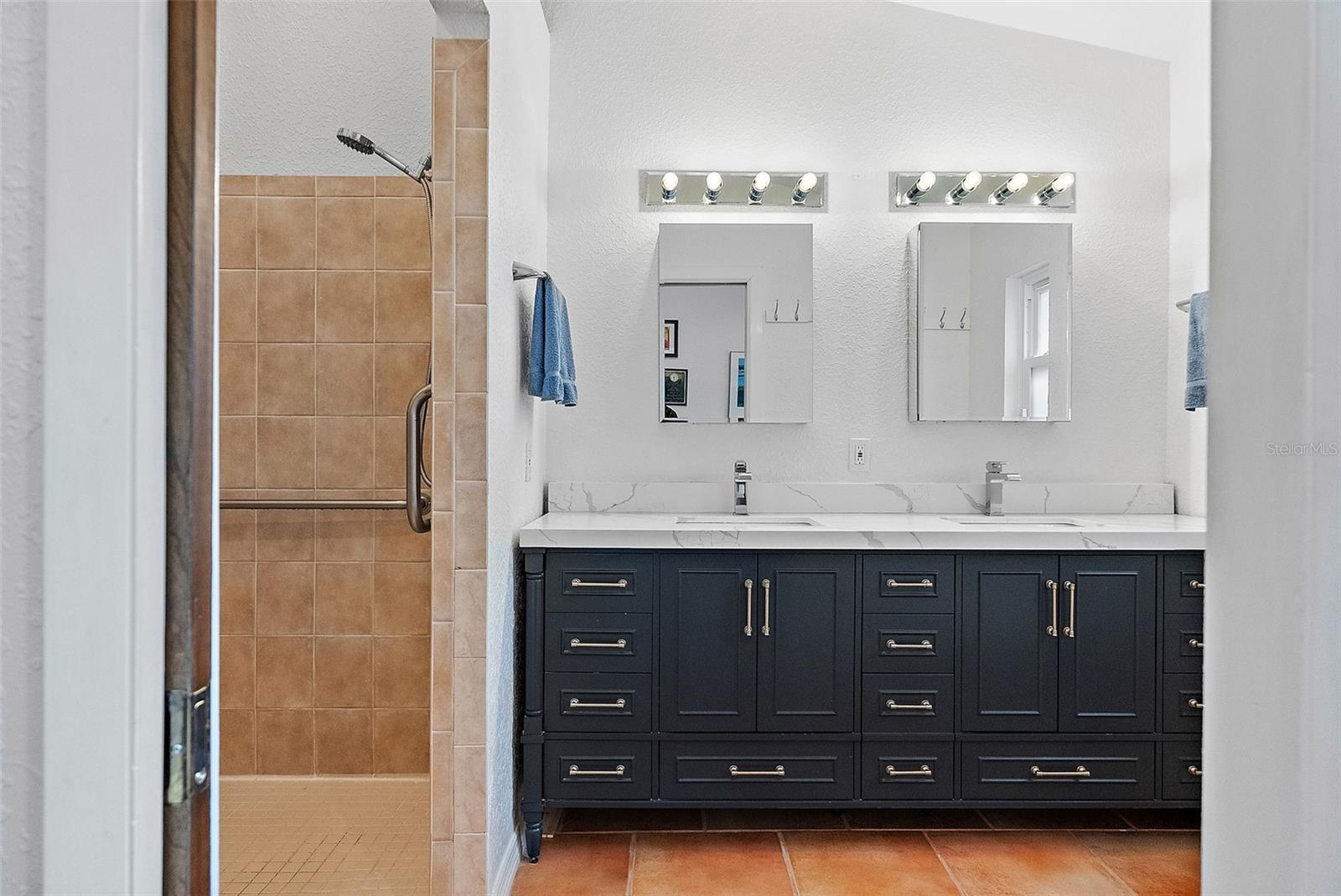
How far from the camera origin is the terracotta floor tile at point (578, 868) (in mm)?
1955

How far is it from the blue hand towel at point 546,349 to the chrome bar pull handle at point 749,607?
0.72 meters

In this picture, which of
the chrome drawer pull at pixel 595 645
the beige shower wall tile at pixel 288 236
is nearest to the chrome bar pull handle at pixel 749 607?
the chrome drawer pull at pixel 595 645

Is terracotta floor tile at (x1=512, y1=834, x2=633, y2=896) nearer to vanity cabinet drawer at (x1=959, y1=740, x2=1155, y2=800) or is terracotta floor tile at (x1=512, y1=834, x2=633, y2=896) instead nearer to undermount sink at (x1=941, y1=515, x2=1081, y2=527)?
vanity cabinet drawer at (x1=959, y1=740, x2=1155, y2=800)

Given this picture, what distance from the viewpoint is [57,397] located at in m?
0.44

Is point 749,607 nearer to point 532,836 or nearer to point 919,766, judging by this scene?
point 919,766

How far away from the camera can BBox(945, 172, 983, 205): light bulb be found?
2656 mm

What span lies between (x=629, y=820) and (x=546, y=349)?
1.38 meters

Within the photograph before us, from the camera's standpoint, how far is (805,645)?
215cm

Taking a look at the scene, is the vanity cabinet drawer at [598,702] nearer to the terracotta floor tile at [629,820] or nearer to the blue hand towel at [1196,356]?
the terracotta floor tile at [629,820]

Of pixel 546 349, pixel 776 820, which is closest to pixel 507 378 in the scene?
pixel 546 349

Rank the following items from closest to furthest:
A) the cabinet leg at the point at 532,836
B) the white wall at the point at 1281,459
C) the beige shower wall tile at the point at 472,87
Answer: the white wall at the point at 1281,459 → the beige shower wall tile at the point at 472,87 → the cabinet leg at the point at 532,836

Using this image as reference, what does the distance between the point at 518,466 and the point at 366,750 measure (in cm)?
113

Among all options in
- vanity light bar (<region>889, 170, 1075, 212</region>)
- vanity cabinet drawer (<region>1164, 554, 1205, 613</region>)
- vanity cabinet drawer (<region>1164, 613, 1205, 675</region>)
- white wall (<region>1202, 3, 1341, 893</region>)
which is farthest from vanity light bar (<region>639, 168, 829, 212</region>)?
white wall (<region>1202, 3, 1341, 893</region>)

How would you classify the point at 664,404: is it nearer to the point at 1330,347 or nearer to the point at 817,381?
the point at 817,381
